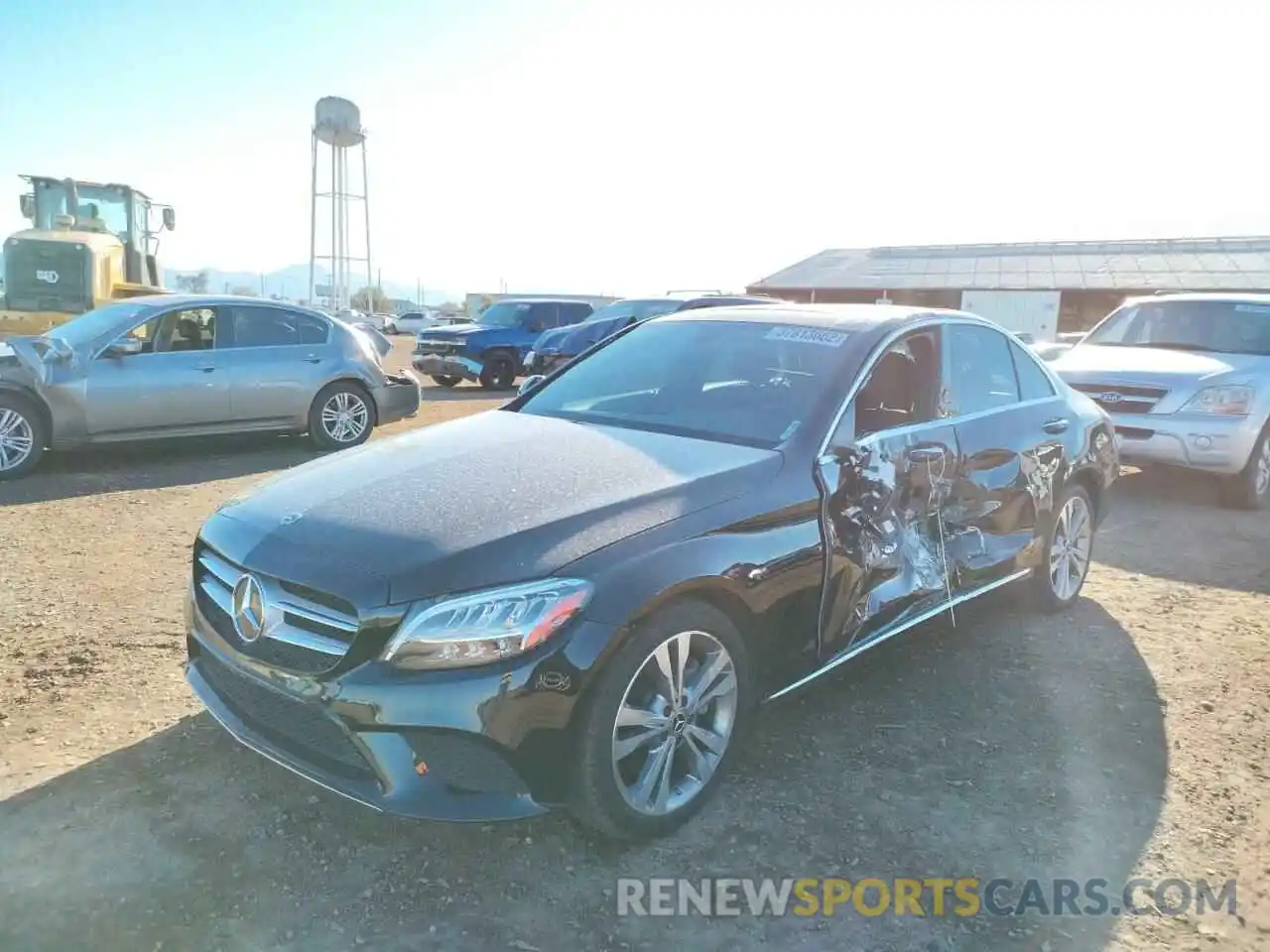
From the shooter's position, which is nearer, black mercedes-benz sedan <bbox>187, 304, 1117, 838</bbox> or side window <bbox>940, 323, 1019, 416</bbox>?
black mercedes-benz sedan <bbox>187, 304, 1117, 838</bbox>

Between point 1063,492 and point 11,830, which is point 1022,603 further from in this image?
point 11,830

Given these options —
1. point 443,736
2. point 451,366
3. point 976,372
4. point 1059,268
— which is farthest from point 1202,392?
point 1059,268

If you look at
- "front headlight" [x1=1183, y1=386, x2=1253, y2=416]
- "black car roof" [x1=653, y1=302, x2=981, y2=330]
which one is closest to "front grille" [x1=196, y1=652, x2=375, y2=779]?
"black car roof" [x1=653, y1=302, x2=981, y2=330]

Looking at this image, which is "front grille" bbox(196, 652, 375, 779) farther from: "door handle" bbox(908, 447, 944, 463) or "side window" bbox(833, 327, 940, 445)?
"door handle" bbox(908, 447, 944, 463)

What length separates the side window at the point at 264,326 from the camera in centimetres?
852

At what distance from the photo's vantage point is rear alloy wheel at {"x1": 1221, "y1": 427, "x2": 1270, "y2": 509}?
7.55 metres

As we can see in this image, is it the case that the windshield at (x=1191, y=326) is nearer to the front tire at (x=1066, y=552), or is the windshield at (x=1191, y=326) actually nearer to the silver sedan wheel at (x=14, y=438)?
the front tire at (x=1066, y=552)

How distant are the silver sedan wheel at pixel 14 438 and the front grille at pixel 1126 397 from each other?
854 cm

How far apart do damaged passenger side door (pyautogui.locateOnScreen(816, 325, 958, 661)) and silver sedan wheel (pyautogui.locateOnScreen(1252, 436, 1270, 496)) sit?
5228 millimetres

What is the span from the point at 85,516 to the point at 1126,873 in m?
6.47

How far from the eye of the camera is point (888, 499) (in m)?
3.51

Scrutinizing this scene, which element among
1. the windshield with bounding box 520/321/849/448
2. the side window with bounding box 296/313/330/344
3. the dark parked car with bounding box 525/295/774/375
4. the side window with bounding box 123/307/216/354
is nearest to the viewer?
the windshield with bounding box 520/321/849/448

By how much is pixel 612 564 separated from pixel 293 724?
40.0 inches

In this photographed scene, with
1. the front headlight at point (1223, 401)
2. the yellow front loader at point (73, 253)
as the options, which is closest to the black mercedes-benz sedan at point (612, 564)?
the front headlight at point (1223, 401)
